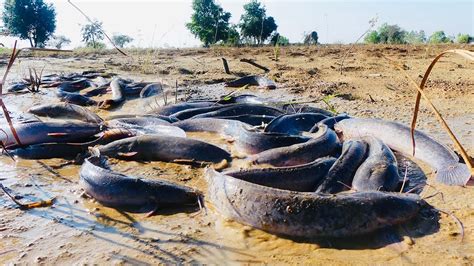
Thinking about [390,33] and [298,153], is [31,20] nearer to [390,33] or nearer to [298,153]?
[390,33]

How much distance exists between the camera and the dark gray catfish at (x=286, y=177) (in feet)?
10.4

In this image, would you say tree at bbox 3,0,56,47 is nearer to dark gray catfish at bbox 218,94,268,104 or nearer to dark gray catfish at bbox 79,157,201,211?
dark gray catfish at bbox 218,94,268,104

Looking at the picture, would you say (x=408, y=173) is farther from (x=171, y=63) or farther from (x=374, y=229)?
(x=171, y=63)

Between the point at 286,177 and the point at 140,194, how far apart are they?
→ 1.09 metres

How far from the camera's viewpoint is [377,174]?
3152 mm

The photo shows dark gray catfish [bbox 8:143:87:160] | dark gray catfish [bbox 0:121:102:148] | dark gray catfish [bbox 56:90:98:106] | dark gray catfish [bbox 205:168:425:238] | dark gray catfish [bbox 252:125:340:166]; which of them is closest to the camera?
dark gray catfish [bbox 205:168:425:238]

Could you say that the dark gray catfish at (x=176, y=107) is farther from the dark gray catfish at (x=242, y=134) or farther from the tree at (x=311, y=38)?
the tree at (x=311, y=38)

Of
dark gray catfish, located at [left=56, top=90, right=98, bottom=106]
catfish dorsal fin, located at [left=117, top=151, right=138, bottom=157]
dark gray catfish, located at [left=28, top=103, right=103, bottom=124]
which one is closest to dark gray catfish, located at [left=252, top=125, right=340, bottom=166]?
catfish dorsal fin, located at [left=117, top=151, right=138, bottom=157]

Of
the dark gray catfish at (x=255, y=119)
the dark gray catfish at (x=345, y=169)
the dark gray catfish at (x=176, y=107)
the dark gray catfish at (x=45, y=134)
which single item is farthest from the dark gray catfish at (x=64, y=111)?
the dark gray catfish at (x=345, y=169)

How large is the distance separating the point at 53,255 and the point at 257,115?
11.0 ft

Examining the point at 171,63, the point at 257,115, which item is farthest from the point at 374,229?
the point at 171,63

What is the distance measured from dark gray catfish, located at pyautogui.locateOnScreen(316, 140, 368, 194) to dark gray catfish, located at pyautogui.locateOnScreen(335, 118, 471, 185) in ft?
1.89

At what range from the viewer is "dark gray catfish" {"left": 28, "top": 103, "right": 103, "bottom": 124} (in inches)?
237

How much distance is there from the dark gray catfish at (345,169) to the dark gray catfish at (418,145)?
0.58 m
